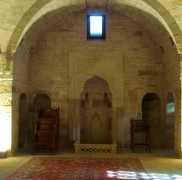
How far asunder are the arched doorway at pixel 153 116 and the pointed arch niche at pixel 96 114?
4.81 ft

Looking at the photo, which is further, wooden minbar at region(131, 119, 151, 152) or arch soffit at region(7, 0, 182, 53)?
wooden minbar at region(131, 119, 151, 152)

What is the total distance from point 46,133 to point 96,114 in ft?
8.22

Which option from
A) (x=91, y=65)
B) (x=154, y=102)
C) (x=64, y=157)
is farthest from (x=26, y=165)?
(x=154, y=102)

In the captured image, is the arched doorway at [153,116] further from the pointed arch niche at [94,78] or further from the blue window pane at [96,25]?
the blue window pane at [96,25]

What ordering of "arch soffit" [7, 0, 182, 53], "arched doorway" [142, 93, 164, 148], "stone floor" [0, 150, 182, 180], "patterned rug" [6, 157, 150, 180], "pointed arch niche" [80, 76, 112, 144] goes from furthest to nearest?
"pointed arch niche" [80, 76, 112, 144], "arched doorway" [142, 93, 164, 148], "arch soffit" [7, 0, 182, 53], "stone floor" [0, 150, 182, 180], "patterned rug" [6, 157, 150, 180]

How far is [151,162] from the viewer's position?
8.45 meters

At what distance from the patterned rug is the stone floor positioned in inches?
8.4

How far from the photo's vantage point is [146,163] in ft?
27.2

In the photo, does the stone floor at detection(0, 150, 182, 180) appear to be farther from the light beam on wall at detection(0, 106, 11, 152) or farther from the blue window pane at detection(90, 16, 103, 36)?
the blue window pane at detection(90, 16, 103, 36)

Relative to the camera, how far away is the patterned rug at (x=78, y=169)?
6656mm

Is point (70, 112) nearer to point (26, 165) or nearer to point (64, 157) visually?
point (64, 157)

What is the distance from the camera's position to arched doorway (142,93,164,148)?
11.5m

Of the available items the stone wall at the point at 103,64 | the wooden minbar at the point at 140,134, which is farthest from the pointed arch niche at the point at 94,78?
the wooden minbar at the point at 140,134

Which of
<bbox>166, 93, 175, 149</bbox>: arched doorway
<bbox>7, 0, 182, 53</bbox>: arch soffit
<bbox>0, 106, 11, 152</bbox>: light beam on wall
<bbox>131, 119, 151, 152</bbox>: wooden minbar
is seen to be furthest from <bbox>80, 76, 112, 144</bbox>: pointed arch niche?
<bbox>7, 0, 182, 53</bbox>: arch soffit
